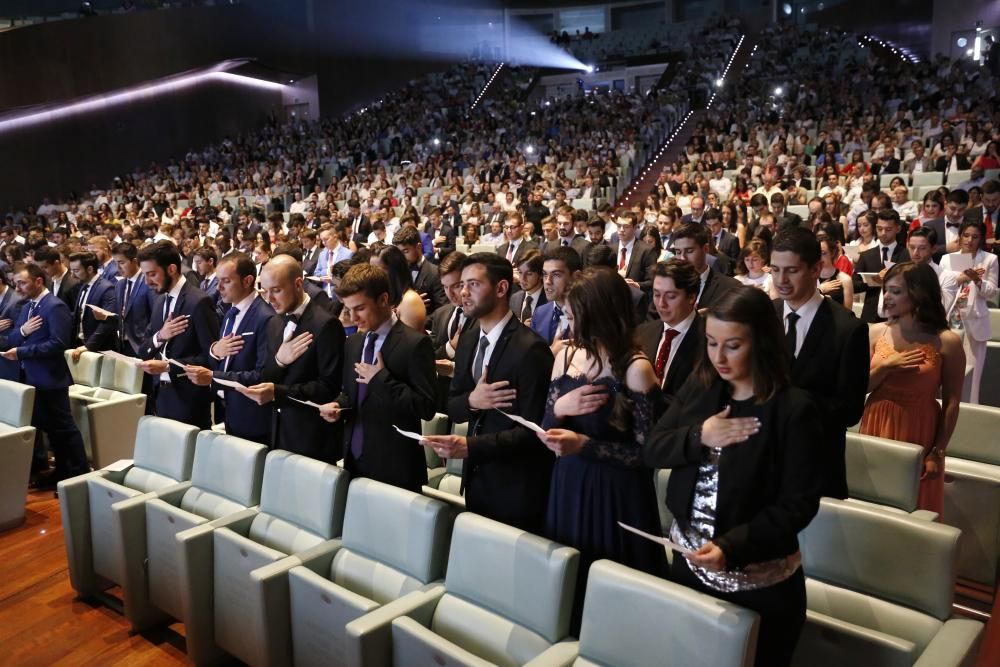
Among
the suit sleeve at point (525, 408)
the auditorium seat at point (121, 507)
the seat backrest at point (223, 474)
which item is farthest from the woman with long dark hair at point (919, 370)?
the auditorium seat at point (121, 507)

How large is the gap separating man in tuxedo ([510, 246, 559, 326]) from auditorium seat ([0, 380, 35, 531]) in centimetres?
282

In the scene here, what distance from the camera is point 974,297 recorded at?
4.52m

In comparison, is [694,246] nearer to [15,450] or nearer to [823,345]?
[823,345]

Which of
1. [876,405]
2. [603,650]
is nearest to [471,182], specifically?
[876,405]

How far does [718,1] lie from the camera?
24453mm

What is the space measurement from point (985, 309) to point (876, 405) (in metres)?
2.08

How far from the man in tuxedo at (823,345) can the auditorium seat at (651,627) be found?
0.79 meters

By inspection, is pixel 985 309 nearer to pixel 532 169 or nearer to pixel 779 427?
pixel 779 427

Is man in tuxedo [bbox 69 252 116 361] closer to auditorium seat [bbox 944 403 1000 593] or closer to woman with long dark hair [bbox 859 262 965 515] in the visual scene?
woman with long dark hair [bbox 859 262 965 515]

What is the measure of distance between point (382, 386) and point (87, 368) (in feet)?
11.7

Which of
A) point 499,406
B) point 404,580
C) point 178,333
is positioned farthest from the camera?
point 178,333

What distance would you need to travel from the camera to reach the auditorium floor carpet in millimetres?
3068

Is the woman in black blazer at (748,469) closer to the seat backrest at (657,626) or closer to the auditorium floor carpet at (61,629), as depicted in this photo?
the seat backrest at (657,626)

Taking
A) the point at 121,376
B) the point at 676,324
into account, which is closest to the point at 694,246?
the point at 676,324
